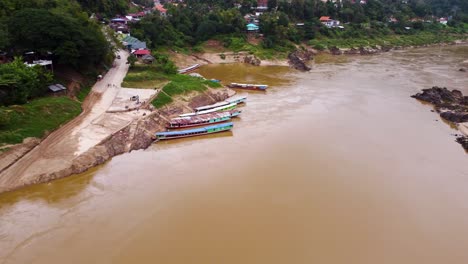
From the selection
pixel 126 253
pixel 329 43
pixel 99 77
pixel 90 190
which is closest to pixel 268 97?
pixel 99 77

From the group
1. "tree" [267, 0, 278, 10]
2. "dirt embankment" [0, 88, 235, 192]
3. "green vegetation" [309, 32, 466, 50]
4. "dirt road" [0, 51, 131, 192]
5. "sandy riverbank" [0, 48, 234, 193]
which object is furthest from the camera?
"tree" [267, 0, 278, 10]

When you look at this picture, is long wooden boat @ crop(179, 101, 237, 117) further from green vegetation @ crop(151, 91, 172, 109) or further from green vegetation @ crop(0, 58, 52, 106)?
green vegetation @ crop(0, 58, 52, 106)

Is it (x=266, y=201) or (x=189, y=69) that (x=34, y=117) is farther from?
(x=189, y=69)

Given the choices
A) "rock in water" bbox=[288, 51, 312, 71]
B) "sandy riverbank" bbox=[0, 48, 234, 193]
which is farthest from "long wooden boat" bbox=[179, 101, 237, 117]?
"rock in water" bbox=[288, 51, 312, 71]

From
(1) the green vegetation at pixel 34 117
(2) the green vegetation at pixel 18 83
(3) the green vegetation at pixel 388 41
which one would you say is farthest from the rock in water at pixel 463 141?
(3) the green vegetation at pixel 388 41

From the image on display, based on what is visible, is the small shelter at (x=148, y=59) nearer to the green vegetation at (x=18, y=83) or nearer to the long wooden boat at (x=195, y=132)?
the green vegetation at (x=18, y=83)

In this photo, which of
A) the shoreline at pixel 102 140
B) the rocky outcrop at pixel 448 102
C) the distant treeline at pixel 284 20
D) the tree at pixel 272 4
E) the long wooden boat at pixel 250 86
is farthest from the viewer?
the tree at pixel 272 4

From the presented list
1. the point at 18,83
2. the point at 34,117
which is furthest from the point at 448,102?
the point at 18,83
